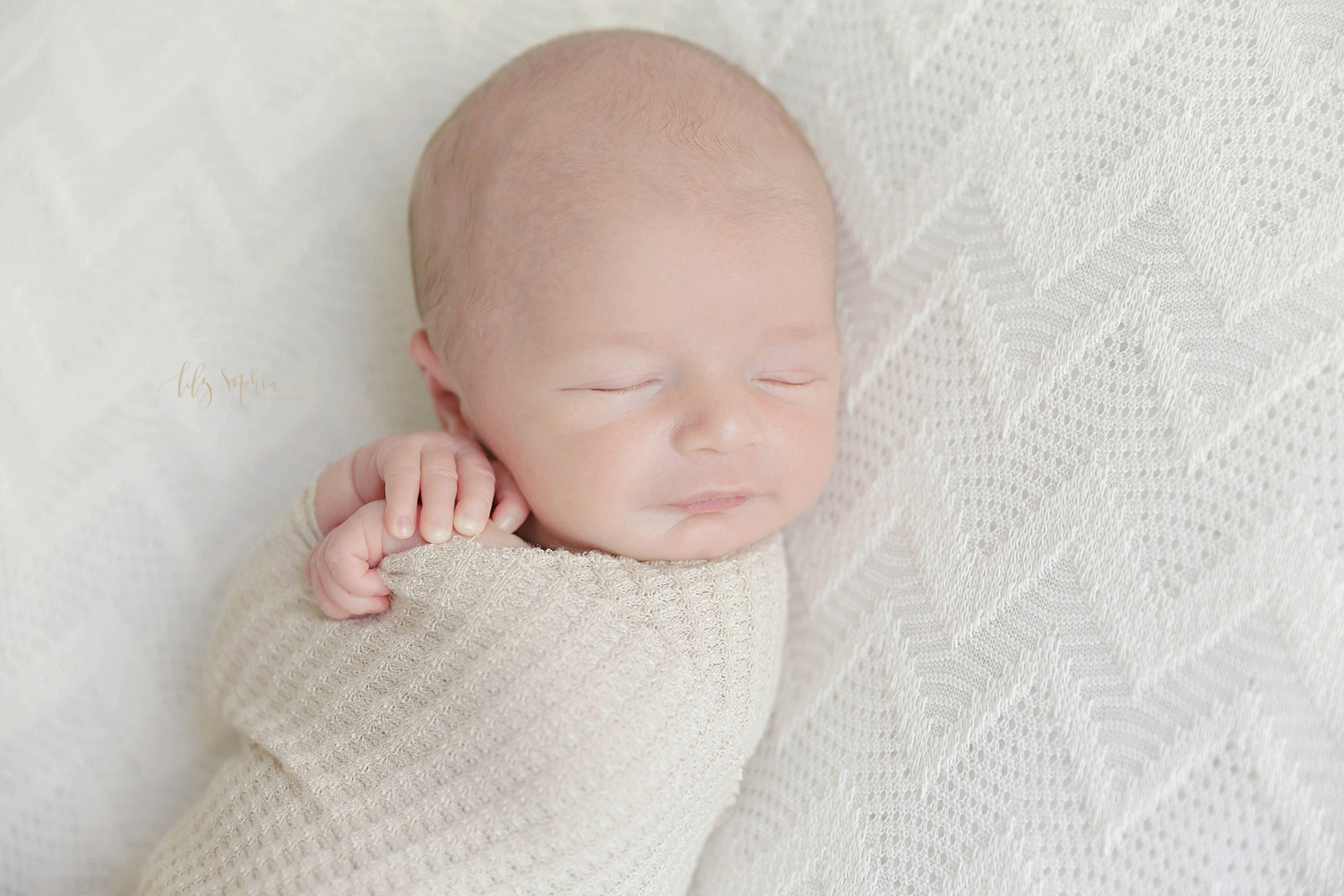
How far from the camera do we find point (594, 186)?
3.65 feet

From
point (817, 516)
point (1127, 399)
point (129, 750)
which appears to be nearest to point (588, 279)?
point (817, 516)

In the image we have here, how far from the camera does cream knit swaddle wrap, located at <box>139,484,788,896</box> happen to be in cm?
101

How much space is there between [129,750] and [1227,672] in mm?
1371

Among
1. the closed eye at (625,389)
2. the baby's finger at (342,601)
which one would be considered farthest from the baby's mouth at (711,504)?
the baby's finger at (342,601)

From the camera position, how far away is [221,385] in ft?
4.72

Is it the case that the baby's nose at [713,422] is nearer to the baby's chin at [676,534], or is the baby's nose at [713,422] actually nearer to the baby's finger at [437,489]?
the baby's chin at [676,534]

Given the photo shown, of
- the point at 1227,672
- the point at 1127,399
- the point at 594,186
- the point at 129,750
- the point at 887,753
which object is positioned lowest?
the point at 129,750

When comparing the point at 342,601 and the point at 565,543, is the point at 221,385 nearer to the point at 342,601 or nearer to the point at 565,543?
the point at 342,601

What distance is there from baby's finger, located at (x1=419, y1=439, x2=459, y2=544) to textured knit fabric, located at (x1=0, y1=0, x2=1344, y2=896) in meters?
0.37

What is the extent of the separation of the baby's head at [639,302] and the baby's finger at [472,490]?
3cm

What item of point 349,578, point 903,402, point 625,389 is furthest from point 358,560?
point 903,402

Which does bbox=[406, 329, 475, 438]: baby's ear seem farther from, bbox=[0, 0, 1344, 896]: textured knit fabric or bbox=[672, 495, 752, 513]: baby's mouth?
bbox=[672, 495, 752, 513]: baby's mouth

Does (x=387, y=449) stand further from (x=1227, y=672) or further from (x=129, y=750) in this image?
(x=1227, y=672)

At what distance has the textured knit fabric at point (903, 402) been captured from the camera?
3.16 feet
